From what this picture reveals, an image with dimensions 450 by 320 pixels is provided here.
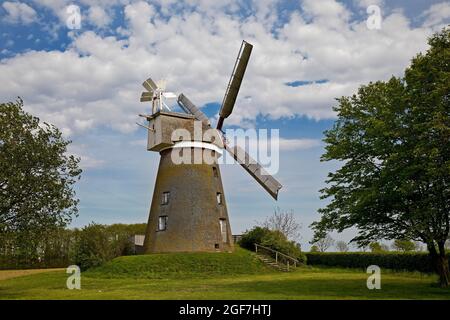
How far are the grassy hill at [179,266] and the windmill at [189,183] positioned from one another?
188 centimetres

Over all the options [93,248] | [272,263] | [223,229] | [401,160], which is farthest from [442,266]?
[93,248]

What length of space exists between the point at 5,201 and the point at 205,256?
53.3 feet

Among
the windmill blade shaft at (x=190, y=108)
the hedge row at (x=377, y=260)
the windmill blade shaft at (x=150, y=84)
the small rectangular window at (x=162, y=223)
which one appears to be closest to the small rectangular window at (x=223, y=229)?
the small rectangular window at (x=162, y=223)

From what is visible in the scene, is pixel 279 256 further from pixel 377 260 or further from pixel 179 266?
pixel 179 266

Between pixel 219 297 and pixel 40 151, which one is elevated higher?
pixel 40 151

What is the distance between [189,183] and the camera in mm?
35469

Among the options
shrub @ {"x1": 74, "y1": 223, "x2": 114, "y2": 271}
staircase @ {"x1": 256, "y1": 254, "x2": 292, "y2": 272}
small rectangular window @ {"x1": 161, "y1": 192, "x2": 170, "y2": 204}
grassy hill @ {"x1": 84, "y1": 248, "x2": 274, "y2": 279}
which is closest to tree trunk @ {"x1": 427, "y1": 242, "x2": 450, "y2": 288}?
grassy hill @ {"x1": 84, "y1": 248, "x2": 274, "y2": 279}

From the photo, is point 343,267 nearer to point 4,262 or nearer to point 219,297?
point 219,297

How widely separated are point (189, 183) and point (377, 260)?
16.1 metres

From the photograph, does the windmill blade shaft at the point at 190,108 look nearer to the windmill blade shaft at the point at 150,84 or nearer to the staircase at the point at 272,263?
the windmill blade shaft at the point at 150,84

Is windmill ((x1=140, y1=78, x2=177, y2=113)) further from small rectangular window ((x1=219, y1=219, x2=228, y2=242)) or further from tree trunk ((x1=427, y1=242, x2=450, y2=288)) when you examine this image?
tree trunk ((x1=427, y1=242, x2=450, y2=288))

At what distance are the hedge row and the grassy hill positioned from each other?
8.87 meters
